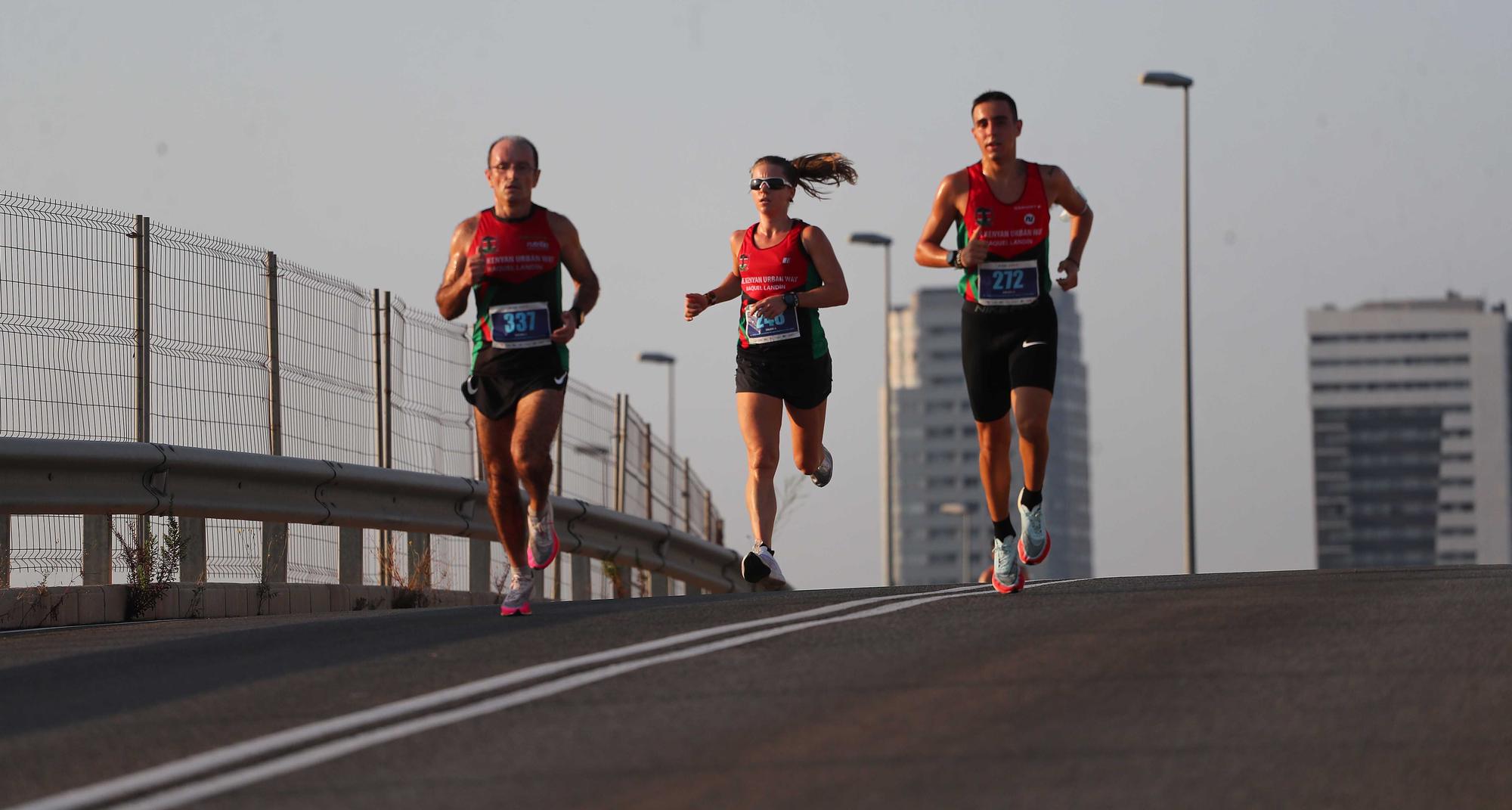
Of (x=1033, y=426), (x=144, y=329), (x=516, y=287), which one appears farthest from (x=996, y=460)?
(x=144, y=329)

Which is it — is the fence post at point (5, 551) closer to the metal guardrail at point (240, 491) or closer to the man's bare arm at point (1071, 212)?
the metal guardrail at point (240, 491)

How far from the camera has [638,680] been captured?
7.19m

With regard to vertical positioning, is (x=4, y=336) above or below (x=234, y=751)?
above

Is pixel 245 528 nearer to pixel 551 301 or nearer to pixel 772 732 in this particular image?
pixel 551 301

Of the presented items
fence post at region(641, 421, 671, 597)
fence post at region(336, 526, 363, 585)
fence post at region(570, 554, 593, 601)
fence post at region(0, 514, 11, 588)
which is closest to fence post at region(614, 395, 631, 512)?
fence post at region(641, 421, 671, 597)

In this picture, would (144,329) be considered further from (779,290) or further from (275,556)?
(779,290)

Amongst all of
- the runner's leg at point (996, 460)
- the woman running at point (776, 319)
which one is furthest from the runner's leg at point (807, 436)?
the runner's leg at point (996, 460)

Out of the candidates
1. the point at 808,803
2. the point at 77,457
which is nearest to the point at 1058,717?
the point at 808,803

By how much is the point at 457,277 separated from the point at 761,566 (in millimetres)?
3303

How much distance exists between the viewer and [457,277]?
32.8 feet

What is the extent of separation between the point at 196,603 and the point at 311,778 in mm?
6783

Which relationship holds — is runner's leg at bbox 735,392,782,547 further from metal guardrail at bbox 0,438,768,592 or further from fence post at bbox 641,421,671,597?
fence post at bbox 641,421,671,597

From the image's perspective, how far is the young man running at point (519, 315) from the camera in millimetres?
9875

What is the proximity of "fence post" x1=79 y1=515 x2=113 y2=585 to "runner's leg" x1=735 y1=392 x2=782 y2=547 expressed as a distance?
3.48 m
